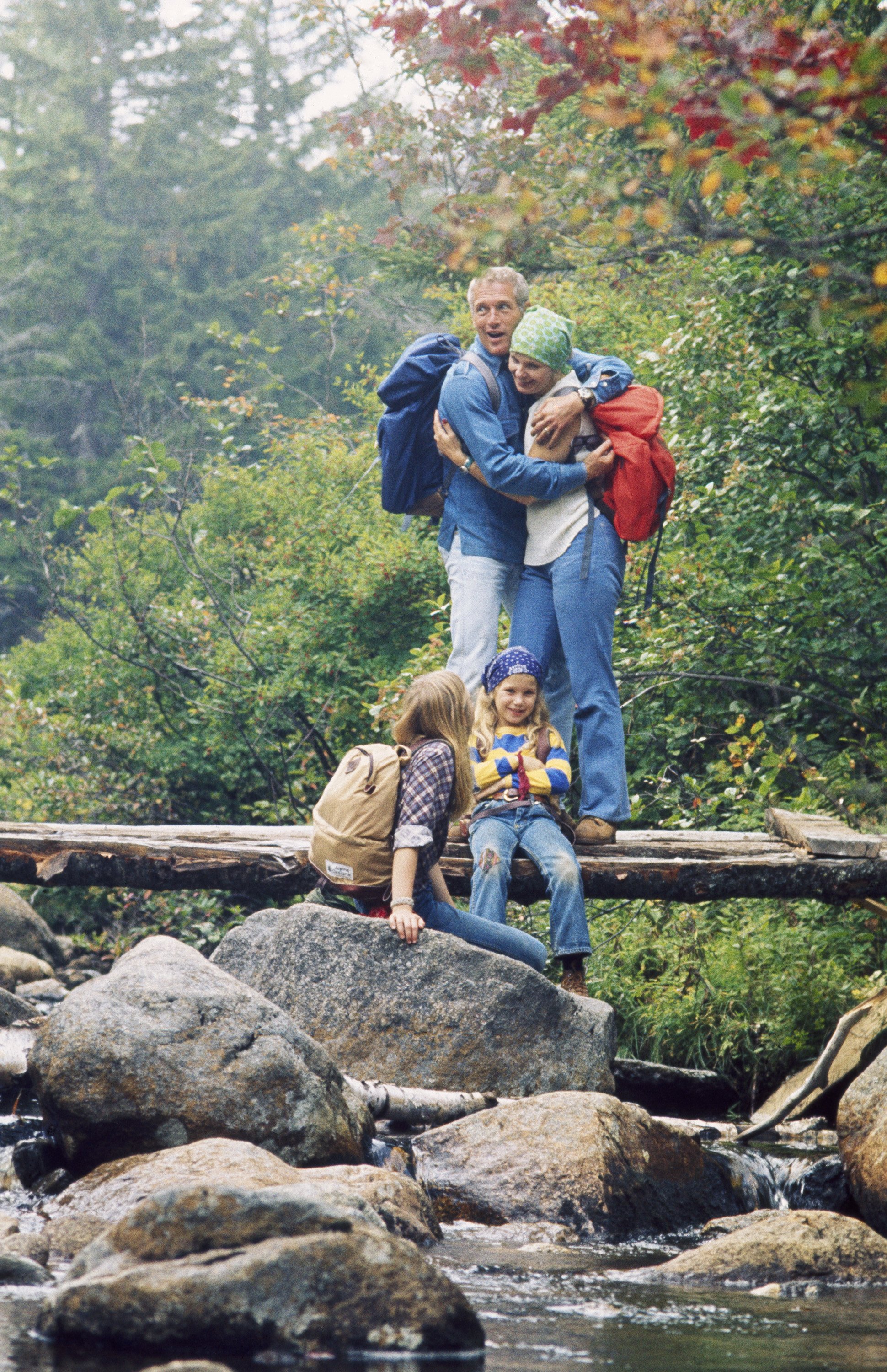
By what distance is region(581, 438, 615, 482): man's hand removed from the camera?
19.5 feet

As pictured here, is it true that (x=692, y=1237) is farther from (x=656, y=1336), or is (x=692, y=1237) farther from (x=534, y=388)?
(x=534, y=388)

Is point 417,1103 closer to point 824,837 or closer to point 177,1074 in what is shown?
point 177,1074

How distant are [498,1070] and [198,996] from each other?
1432 millimetres

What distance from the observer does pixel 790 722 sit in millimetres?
9461

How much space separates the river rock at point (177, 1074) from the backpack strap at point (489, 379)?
268 cm

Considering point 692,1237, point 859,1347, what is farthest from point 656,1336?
point 692,1237

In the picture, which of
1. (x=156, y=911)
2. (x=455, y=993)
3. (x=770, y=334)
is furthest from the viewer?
(x=156, y=911)

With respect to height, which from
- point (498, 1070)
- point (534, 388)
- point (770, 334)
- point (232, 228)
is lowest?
point (498, 1070)

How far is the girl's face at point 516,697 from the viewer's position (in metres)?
5.91

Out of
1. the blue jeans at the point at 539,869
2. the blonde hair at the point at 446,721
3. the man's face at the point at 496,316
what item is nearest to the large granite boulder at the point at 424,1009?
the blue jeans at the point at 539,869

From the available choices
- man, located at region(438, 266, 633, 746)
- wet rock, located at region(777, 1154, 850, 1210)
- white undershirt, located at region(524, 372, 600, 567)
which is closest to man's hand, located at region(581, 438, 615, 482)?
man, located at region(438, 266, 633, 746)

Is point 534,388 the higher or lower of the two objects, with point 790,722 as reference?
higher

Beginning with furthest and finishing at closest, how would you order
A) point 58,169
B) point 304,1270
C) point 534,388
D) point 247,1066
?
1. point 58,169
2. point 534,388
3. point 247,1066
4. point 304,1270

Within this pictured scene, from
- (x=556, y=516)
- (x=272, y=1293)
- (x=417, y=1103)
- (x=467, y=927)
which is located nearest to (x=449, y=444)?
(x=556, y=516)
